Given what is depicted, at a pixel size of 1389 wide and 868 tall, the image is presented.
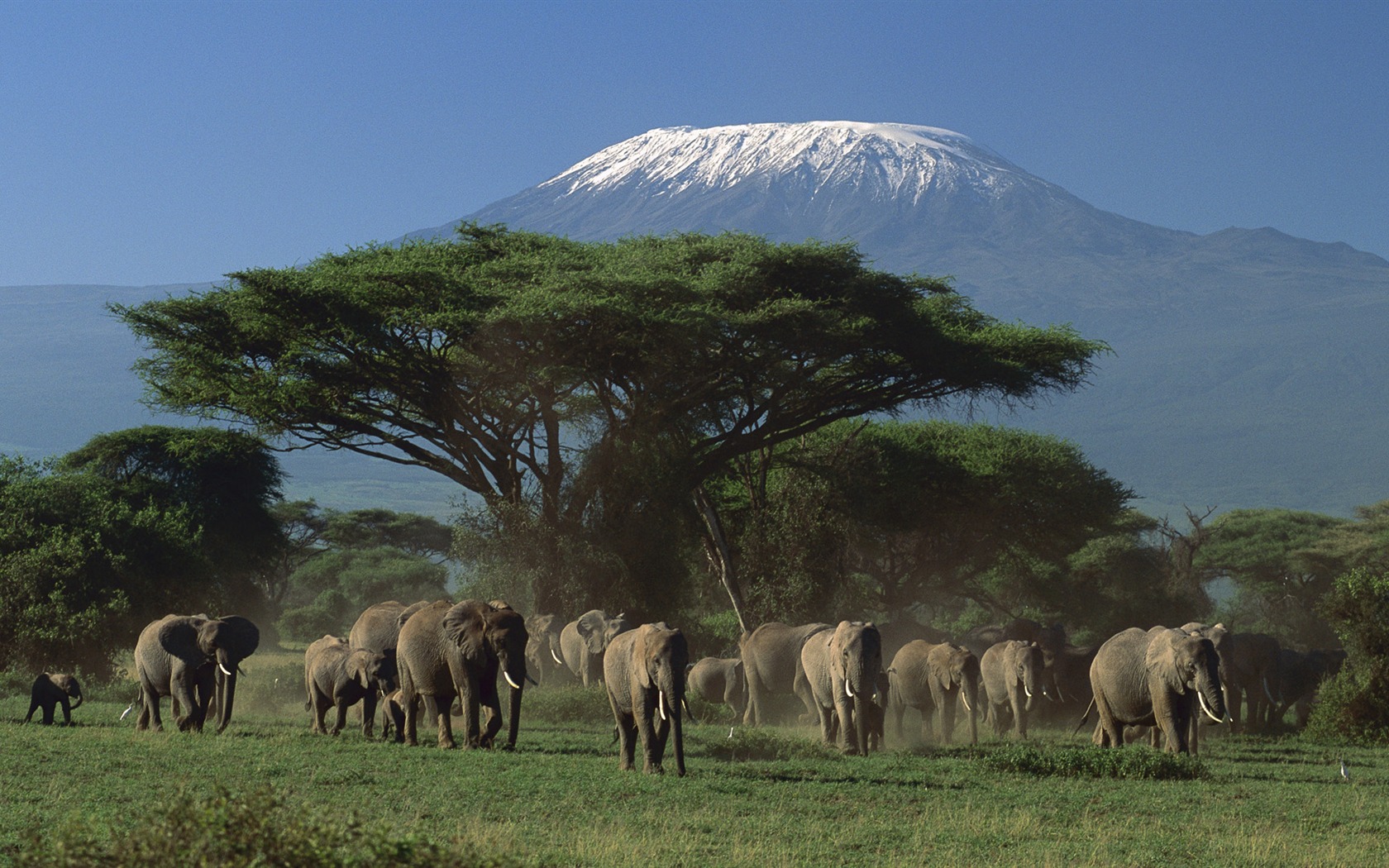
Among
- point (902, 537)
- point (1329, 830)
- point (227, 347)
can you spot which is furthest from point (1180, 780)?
point (902, 537)

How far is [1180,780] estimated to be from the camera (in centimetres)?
1720

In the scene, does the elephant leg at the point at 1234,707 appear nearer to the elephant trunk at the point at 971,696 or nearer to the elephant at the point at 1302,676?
the elephant at the point at 1302,676

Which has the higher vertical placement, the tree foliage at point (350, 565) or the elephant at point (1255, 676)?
the tree foliage at point (350, 565)

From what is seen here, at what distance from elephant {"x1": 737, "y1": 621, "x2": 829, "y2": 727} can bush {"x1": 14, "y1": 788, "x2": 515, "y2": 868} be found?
19.0m

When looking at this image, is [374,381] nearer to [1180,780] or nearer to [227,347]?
[227,347]

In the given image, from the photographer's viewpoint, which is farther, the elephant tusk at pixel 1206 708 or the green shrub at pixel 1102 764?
the elephant tusk at pixel 1206 708

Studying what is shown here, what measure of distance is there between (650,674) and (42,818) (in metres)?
6.47

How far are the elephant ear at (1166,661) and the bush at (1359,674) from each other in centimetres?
713

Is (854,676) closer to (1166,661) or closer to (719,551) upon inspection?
(1166,661)

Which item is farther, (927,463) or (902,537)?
(902,537)

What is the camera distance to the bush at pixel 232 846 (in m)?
7.20

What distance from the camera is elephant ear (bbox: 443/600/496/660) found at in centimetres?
1884

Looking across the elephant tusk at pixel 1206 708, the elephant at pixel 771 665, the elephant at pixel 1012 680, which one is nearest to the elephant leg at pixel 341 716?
the elephant at pixel 771 665

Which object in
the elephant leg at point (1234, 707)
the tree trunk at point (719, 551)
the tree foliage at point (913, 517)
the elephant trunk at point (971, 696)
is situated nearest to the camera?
the elephant trunk at point (971, 696)
